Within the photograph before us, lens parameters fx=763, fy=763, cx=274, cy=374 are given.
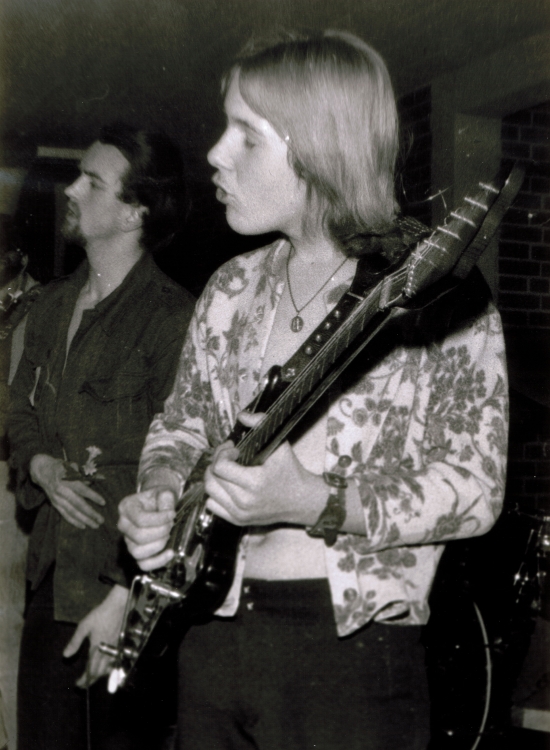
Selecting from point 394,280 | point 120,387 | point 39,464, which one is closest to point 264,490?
point 394,280

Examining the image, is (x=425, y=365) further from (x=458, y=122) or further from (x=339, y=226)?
(x=458, y=122)

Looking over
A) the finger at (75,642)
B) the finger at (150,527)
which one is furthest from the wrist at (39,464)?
the finger at (150,527)

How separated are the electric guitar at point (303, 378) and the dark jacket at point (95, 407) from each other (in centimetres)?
37

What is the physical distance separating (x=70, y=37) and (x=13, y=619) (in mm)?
1035

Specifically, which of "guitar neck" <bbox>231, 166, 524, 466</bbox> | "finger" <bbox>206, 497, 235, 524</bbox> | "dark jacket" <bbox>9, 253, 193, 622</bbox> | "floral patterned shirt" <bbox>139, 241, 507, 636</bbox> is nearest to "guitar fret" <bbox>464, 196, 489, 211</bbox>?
"guitar neck" <bbox>231, 166, 524, 466</bbox>

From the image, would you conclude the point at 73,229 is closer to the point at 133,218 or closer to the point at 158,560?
the point at 133,218

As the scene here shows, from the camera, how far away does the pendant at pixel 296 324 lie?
918 millimetres

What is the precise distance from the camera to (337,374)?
0.82 metres

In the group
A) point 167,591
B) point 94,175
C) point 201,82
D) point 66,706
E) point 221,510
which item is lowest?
point 66,706

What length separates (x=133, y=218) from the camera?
1.39 m

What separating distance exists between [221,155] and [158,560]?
48 centimetres

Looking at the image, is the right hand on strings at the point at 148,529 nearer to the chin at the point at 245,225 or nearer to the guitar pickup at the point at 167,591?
the guitar pickup at the point at 167,591

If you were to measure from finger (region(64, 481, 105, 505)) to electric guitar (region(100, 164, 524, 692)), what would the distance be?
1.36 feet

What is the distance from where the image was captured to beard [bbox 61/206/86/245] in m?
1.41
